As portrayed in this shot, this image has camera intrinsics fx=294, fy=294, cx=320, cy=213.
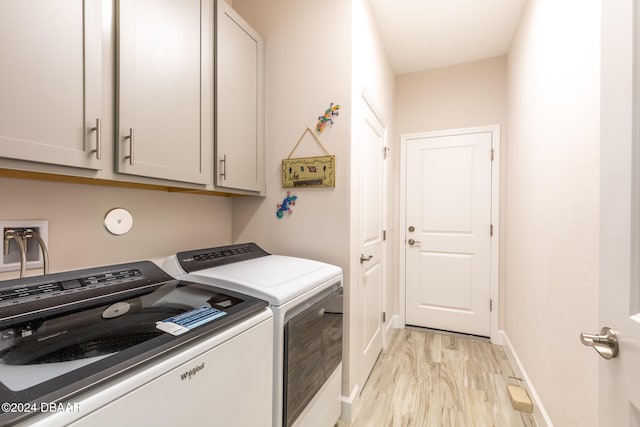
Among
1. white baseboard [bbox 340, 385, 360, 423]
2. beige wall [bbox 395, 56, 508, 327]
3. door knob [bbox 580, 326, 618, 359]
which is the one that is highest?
beige wall [bbox 395, 56, 508, 327]

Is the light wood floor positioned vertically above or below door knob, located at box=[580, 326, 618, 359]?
below

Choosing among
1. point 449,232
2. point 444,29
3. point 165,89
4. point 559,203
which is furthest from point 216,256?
point 444,29

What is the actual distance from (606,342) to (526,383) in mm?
1734

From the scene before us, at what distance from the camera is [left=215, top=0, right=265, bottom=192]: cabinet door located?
4.91ft

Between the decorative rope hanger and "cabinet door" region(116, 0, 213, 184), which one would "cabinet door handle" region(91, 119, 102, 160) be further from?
the decorative rope hanger

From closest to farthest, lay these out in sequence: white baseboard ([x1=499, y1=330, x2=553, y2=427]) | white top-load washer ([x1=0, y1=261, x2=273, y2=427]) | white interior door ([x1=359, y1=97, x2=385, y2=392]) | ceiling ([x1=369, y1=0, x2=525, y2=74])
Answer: white top-load washer ([x1=0, y1=261, x2=273, y2=427]), white baseboard ([x1=499, y1=330, x2=553, y2=427]), white interior door ([x1=359, y1=97, x2=385, y2=392]), ceiling ([x1=369, y1=0, x2=525, y2=74])

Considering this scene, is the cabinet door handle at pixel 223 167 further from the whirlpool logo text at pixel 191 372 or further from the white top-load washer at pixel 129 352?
the whirlpool logo text at pixel 191 372

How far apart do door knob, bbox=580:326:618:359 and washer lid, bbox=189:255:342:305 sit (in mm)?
887

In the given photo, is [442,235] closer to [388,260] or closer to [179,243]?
[388,260]

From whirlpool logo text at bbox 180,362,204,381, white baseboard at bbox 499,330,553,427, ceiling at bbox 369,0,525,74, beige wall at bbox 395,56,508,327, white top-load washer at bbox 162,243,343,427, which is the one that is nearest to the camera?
whirlpool logo text at bbox 180,362,204,381

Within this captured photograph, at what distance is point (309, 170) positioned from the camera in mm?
1759

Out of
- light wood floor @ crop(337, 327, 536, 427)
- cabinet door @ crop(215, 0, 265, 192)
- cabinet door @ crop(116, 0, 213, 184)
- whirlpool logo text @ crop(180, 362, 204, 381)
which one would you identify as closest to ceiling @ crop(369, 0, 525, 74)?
cabinet door @ crop(215, 0, 265, 192)

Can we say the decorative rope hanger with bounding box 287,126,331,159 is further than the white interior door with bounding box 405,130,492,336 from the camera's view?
No

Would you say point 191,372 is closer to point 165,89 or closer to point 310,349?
point 310,349
